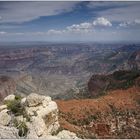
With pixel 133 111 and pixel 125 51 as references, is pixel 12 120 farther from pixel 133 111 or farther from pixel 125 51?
pixel 125 51

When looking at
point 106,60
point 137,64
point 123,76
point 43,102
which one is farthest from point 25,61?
point 43,102

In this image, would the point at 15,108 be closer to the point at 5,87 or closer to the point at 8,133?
the point at 8,133

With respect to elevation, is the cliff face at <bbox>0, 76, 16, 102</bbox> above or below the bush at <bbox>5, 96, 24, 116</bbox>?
below

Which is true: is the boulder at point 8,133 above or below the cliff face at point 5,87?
above

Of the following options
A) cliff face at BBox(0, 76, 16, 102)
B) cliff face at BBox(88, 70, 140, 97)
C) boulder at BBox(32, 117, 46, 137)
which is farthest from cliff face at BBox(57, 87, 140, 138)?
cliff face at BBox(0, 76, 16, 102)

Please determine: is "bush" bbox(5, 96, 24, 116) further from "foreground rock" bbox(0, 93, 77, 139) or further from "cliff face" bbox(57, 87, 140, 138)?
"cliff face" bbox(57, 87, 140, 138)

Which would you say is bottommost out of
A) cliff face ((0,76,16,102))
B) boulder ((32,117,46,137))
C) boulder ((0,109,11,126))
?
cliff face ((0,76,16,102))

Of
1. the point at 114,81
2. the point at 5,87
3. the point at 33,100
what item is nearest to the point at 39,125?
the point at 33,100

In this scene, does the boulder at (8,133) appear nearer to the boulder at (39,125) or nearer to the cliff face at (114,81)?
the boulder at (39,125)

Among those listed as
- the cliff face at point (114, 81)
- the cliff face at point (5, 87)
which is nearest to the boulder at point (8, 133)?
the cliff face at point (114, 81)
